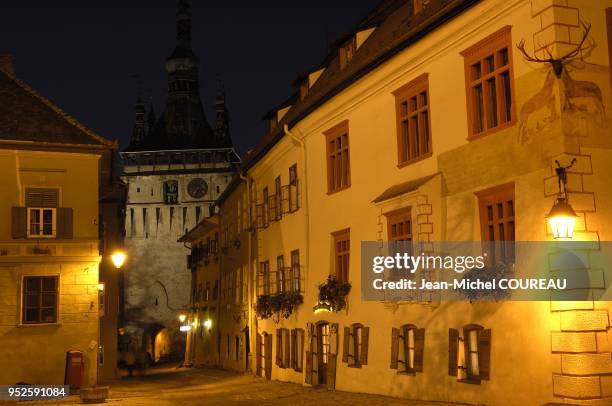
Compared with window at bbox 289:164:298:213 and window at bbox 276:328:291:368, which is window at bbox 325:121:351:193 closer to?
window at bbox 289:164:298:213

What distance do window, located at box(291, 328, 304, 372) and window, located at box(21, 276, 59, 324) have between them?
8.02 meters

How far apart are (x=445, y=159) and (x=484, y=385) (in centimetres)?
487

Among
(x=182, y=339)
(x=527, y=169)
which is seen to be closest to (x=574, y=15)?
(x=527, y=169)

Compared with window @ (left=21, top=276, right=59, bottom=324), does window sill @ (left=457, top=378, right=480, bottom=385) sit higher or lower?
lower

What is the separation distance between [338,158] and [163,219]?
6230cm

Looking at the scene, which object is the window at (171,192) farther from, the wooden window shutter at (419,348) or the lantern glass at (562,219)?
the lantern glass at (562,219)

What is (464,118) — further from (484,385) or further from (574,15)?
(484,385)

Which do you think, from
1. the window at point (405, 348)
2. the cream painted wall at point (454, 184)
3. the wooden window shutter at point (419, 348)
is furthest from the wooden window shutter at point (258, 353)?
the wooden window shutter at point (419, 348)

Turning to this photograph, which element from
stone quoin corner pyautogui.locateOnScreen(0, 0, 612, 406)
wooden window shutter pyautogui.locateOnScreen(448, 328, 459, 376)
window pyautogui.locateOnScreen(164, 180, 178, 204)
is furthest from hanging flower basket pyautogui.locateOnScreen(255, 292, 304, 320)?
window pyautogui.locateOnScreen(164, 180, 178, 204)

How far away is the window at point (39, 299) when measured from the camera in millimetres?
26656

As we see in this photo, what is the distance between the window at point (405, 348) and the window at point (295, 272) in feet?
26.5

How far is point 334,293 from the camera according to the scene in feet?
75.5

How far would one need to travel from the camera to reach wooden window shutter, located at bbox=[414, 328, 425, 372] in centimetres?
1805

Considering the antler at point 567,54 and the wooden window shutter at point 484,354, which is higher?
the antler at point 567,54
